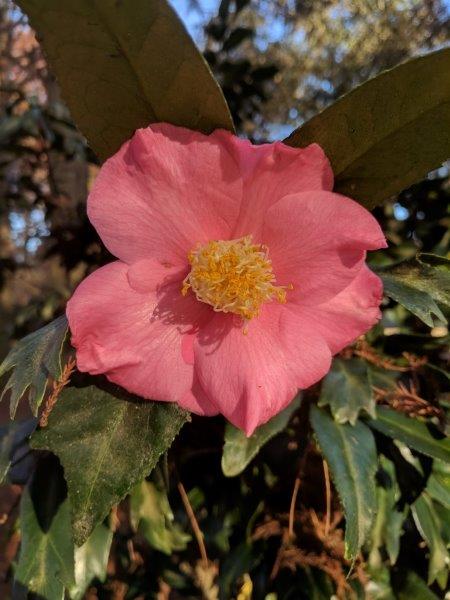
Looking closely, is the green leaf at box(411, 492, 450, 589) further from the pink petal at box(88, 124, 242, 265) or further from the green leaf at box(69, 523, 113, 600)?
the pink petal at box(88, 124, 242, 265)

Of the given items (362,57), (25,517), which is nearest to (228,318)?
(25,517)

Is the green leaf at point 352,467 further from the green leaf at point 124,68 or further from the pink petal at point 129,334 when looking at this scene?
the green leaf at point 124,68

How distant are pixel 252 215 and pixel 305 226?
0.18 feet

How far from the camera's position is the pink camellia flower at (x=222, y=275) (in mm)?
499

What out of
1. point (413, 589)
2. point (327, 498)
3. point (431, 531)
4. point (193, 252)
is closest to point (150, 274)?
point (193, 252)

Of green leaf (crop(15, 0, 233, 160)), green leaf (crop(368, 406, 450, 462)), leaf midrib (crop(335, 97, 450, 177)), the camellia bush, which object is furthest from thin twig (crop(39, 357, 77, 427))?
green leaf (crop(368, 406, 450, 462))

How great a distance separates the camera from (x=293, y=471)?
34.3 inches

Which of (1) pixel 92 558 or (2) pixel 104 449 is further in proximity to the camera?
(1) pixel 92 558

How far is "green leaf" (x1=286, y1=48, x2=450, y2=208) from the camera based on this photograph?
490mm

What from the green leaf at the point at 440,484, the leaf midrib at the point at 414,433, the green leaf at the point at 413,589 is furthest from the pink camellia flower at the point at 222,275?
the green leaf at the point at 413,589

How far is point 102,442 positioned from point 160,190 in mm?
242

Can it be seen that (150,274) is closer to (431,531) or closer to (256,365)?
(256,365)

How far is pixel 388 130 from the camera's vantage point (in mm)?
521

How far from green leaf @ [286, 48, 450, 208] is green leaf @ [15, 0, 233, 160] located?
10cm
